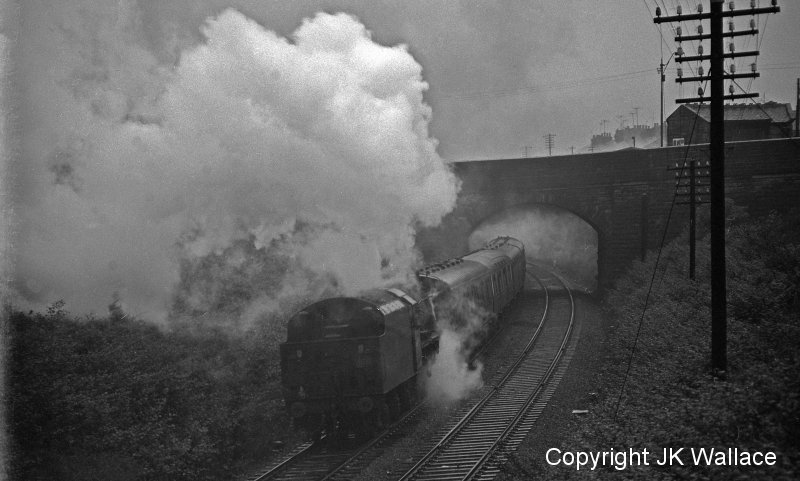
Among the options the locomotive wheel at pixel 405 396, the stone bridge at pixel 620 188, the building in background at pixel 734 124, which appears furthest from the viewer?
the building in background at pixel 734 124

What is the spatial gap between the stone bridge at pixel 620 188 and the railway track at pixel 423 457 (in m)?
19.0

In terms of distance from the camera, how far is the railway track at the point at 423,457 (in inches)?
449

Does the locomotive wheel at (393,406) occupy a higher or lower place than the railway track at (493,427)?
higher

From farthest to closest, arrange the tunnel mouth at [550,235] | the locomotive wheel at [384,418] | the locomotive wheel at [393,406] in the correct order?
the tunnel mouth at [550,235] < the locomotive wheel at [393,406] < the locomotive wheel at [384,418]

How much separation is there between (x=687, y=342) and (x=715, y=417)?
244 inches

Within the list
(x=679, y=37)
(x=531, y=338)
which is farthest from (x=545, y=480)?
(x=531, y=338)

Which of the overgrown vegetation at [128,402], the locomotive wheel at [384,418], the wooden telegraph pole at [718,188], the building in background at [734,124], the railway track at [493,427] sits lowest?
the railway track at [493,427]

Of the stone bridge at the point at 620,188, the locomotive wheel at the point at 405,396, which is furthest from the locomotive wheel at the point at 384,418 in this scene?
the stone bridge at the point at 620,188

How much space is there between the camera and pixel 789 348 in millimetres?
11453

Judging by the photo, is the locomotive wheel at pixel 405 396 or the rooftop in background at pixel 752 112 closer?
the locomotive wheel at pixel 405 396

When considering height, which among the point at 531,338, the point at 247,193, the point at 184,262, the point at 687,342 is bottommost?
the point at 531,338

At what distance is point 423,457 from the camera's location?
11977mm

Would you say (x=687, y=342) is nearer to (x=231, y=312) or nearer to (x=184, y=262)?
(x=231, y=312)

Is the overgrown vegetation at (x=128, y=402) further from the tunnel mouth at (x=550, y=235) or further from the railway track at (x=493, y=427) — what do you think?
the tunnel mouth at (x=550, y=235)
